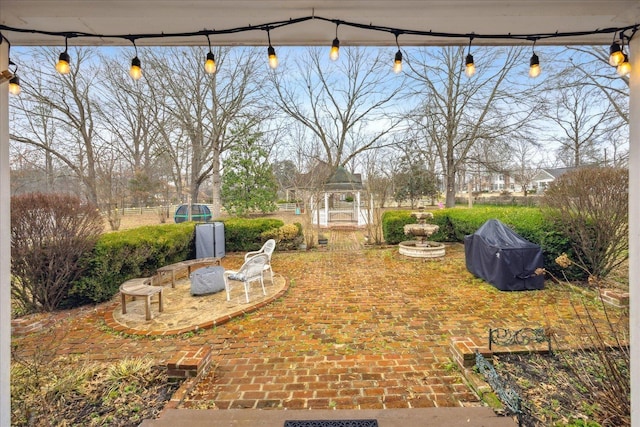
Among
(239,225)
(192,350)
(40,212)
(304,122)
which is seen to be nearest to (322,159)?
(304,122)

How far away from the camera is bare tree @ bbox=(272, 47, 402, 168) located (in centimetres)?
1670

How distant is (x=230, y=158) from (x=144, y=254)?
12198 mm

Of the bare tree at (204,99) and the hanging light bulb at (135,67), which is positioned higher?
the bare tree at (204,99)

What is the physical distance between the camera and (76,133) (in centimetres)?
1486

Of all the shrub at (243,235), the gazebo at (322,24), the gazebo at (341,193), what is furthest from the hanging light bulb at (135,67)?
the gazebo at (341,193)

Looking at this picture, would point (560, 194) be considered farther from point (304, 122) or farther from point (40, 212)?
point (304, 122)

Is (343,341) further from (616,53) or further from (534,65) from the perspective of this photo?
(616,53)

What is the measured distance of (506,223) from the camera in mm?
7344

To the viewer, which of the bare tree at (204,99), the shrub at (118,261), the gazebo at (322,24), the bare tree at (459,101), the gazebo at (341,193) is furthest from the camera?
the bare tree at (459,101)

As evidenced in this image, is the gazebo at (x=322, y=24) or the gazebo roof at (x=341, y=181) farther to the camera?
the gazebo roof at (x=341, y=181)

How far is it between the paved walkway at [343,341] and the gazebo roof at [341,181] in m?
9.47

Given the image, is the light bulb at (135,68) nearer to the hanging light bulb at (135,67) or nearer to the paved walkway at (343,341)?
the hanging light bulb at (135,67)

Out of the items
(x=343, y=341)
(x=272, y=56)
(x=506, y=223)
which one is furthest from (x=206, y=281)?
(x=506, y=223)

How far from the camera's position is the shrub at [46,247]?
14.3 ft
